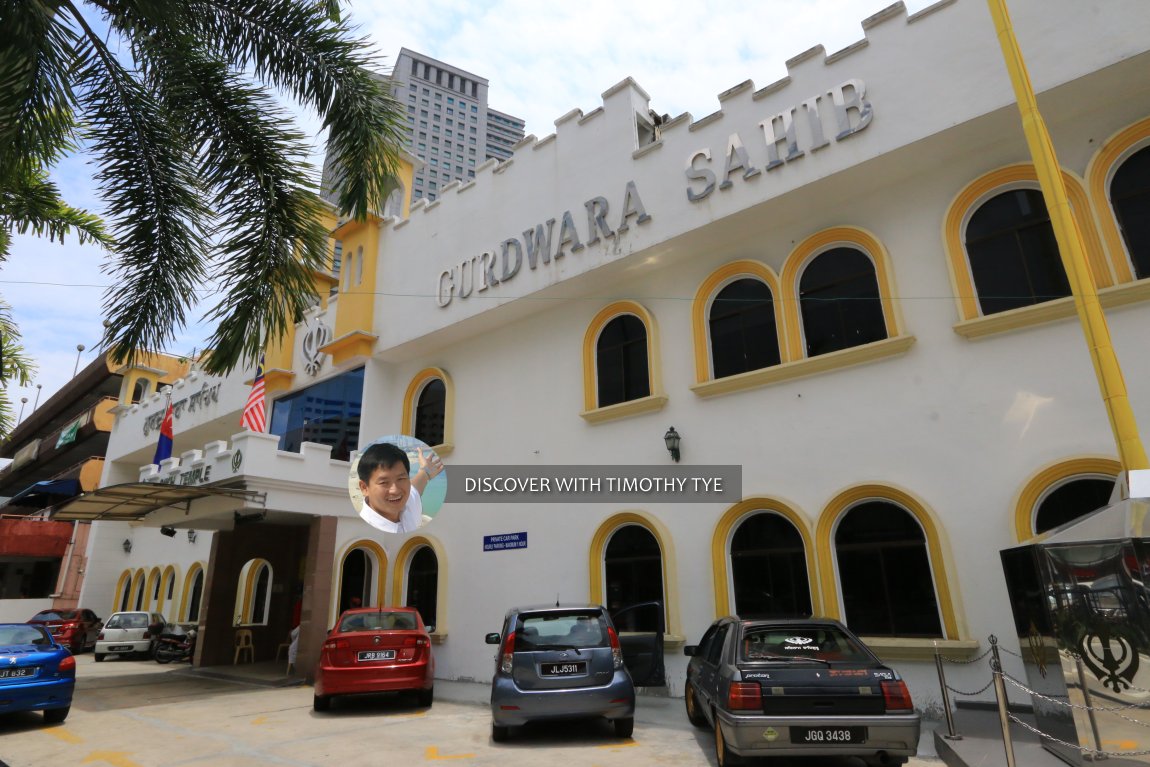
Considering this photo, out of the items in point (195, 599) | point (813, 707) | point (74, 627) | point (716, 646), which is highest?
point (195, 599)

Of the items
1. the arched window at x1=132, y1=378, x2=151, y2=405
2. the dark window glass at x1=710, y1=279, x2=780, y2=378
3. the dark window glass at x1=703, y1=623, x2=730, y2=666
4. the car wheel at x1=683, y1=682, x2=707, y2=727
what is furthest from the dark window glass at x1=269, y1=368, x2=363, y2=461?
the arched window at x1=132, y1=378, x2=151, y2=405

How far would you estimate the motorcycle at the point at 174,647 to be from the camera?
61.9 feet

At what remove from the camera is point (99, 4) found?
9031mm

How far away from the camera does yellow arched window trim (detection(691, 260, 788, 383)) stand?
10.9 meters

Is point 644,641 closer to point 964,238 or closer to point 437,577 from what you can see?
point 437,577

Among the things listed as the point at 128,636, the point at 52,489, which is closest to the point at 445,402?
the point at 128,636

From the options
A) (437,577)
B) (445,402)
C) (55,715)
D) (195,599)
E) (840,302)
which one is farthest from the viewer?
(195,599)

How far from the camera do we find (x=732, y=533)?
10.3 m

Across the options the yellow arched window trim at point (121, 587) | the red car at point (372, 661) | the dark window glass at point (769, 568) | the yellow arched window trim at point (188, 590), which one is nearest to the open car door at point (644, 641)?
the dark window glass at point (769, 568)

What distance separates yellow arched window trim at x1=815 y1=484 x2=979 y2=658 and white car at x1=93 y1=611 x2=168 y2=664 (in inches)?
778

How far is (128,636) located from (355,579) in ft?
32.4

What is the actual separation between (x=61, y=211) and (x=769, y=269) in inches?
474

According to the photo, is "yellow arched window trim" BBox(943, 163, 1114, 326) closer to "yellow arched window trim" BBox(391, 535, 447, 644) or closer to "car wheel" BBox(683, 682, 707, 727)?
"car wheel" BBox(683, 682, 707, 727)

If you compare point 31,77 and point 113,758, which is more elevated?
point 31,77
